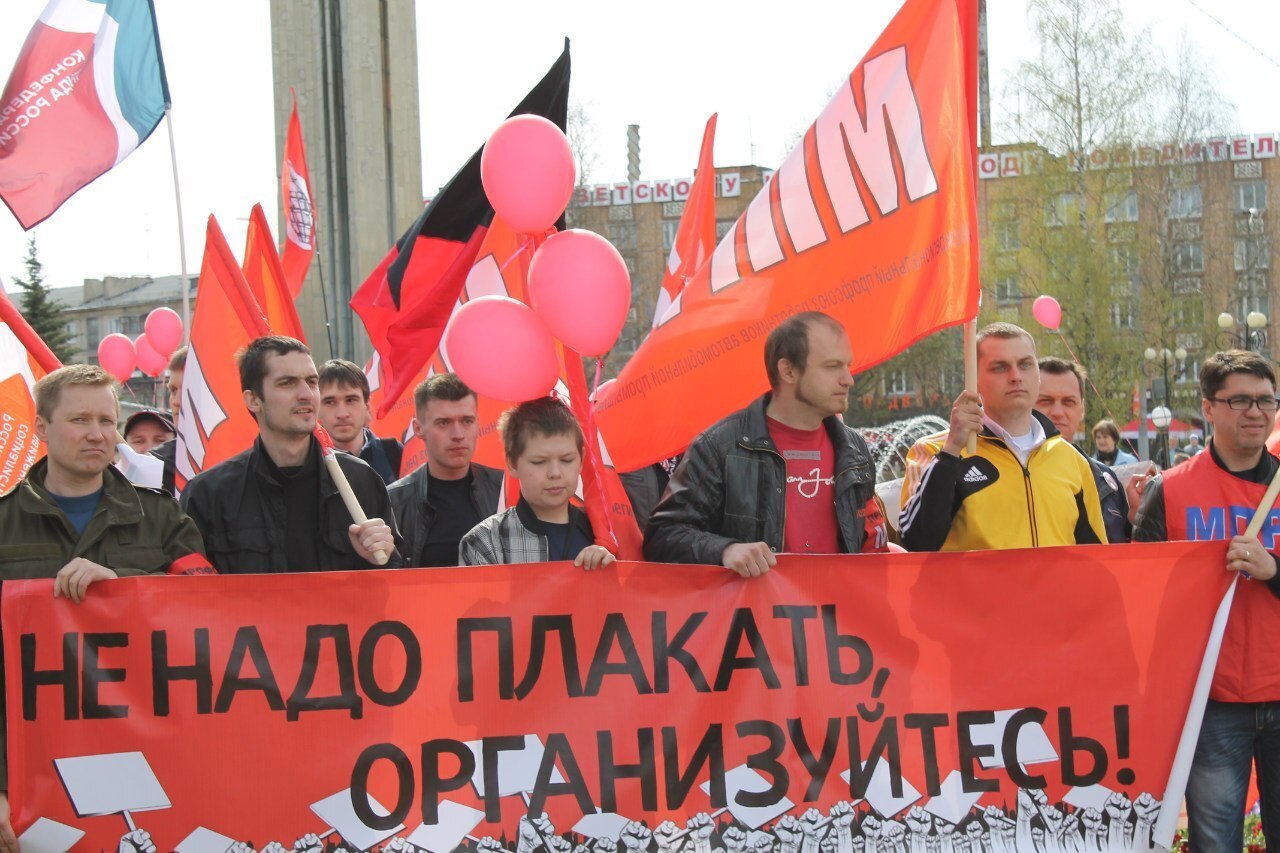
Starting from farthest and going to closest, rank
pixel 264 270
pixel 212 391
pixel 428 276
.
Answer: pixel 264 270, pixel 212 391, pixel 428 276

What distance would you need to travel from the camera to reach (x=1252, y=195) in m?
65.9

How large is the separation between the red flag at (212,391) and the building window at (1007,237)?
36.3 metres

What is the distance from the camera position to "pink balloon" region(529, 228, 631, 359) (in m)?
4.38

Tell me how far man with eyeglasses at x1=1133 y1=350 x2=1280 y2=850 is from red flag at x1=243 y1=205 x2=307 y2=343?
4333mm

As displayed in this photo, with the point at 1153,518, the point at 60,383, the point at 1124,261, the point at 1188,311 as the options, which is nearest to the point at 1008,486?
the point at 1153,518

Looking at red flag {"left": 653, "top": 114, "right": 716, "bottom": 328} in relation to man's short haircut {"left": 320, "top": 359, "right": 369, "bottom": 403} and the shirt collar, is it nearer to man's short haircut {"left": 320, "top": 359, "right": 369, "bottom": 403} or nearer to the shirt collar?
man's short haircut {"left": 320, "top": 359, "right": 369, "bottom": 403}

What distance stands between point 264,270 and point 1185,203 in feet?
142

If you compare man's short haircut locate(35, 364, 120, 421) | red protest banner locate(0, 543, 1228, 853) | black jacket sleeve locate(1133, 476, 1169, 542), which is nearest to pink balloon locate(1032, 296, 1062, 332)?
black jacket sleeve locate(1133, 476, 1169, 542)

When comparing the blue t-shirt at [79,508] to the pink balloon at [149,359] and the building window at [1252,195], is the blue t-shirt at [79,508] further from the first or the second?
the building window at [1252,195]

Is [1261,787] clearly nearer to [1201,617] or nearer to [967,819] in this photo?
[1201,617]

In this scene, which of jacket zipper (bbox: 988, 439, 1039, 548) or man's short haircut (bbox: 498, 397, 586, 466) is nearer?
man's short haircut (bbox: 498, 397, 586, 466)

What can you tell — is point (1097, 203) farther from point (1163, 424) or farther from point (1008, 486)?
point (1008, 486)

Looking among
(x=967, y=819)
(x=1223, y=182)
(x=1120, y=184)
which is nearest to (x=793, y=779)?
(x=967, y=819)

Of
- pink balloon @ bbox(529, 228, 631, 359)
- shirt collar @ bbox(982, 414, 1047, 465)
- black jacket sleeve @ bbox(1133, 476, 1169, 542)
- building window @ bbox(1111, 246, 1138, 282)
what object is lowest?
black jacket sleeve @ bbox(1133, 476, 1169, 542)
